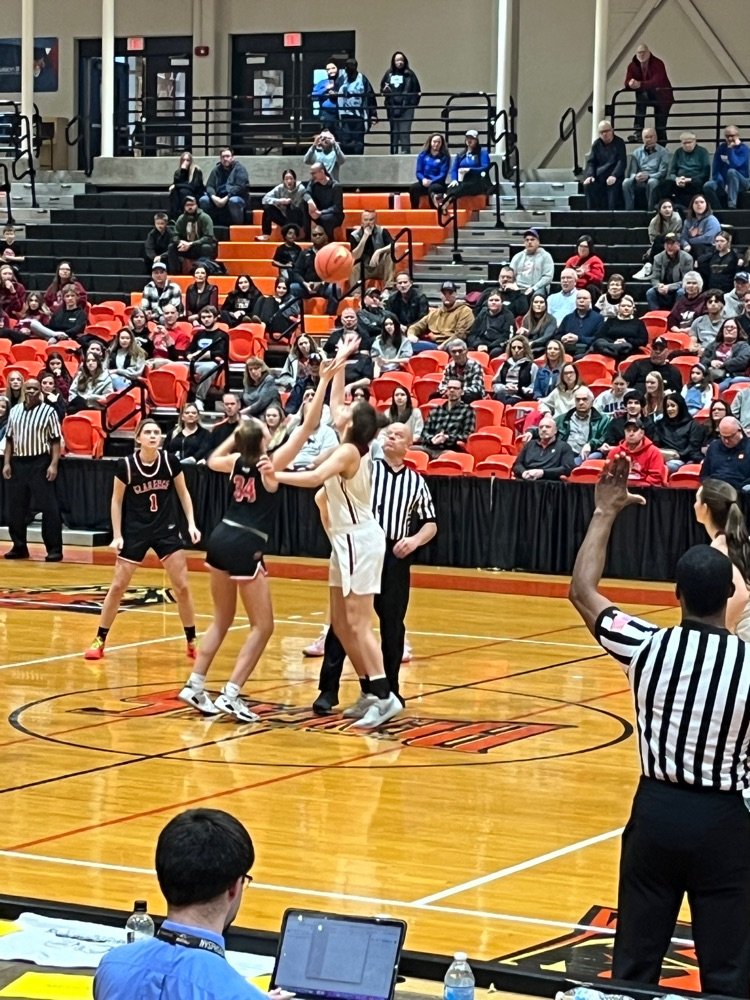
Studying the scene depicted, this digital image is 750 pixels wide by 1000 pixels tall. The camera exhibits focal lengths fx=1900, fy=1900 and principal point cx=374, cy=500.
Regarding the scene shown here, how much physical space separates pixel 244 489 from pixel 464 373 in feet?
30.5

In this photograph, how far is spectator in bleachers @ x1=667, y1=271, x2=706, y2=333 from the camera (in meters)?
21.5

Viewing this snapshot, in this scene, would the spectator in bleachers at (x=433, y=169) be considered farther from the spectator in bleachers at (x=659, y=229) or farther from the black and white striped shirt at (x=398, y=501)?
the black and white striped shirt at (x=398, y=501)

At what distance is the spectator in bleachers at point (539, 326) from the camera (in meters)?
21.6

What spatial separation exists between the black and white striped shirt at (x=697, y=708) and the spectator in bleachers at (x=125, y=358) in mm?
17760

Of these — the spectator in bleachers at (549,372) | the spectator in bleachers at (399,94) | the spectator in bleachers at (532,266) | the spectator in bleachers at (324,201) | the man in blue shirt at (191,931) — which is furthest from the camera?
the spectator in bleachers at (399,94)

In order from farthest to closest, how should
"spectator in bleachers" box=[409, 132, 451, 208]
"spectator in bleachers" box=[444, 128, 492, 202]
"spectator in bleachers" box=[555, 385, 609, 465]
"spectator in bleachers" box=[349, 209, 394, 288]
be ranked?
"spectator in bleachers" box=[409, 132, 451, 208] → "spectator in bleachers" box=[444, 128, 492, 202] → "spectator in bleachers" box=[349, 209, 394, 288] → "spectator in bleachers" box=[555, 385, 609, 465]

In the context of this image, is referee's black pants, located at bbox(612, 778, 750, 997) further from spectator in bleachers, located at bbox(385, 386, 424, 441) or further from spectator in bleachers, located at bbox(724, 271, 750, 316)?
spectator in bleachers, located at bbox(724, 271, 750, 316)

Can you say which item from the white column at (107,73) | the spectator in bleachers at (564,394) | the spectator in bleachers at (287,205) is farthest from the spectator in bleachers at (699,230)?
the white column at (107,73)

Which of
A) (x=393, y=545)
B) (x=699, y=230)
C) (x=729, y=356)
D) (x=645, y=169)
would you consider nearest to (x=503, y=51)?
(x=645, y=169)

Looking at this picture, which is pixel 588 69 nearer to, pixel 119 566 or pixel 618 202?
pixel 618 202

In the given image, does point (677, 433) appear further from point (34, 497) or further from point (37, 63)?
point (37, 63)

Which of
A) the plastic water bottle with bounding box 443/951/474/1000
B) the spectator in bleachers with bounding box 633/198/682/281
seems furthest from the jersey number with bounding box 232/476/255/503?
the spectator in bleachers with bounding box 633/198/682/281

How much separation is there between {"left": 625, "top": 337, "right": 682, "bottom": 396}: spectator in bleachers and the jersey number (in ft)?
27.8

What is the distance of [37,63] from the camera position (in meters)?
34.1
